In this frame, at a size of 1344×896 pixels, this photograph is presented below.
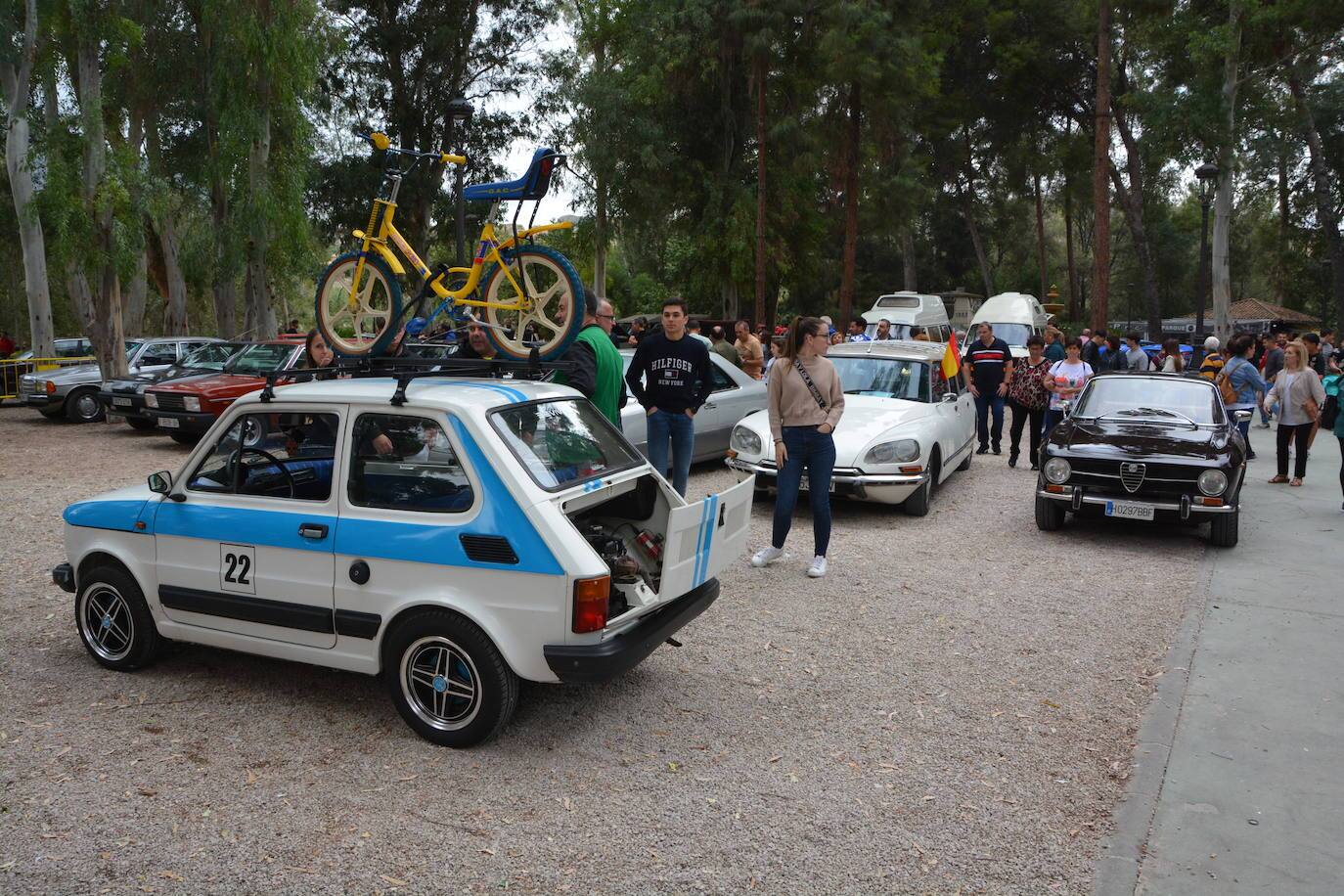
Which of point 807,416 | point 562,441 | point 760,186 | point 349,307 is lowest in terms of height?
point 807,416

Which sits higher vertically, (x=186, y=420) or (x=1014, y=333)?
(x=1014, y=333)

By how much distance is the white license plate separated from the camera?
857 centimetres

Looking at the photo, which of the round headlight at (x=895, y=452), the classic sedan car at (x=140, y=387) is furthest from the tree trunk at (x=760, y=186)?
the round headlight at (x=895, y=452)

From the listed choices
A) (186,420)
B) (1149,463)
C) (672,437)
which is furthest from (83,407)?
(1149,463)

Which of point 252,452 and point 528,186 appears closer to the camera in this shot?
point 252,452

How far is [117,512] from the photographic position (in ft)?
16.7

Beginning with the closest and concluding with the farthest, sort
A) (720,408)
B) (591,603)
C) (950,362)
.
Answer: (591,603) < (950,362) < (720,408)

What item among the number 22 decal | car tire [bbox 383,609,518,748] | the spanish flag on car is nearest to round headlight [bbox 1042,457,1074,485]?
the spanish flag on car

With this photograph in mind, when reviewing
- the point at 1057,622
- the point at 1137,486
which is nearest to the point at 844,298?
the point at 1137,486

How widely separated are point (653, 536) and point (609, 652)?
120 centimetres

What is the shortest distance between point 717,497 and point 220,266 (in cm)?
1972

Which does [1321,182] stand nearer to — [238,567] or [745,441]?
[745,441]

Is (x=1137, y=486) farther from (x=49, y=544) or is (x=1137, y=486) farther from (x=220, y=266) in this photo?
(x=220, y=266)

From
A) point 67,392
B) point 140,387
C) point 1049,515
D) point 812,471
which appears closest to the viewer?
point 812,471
